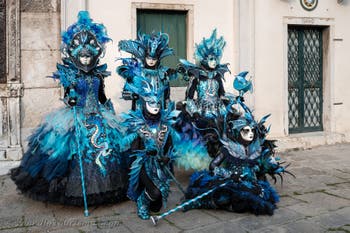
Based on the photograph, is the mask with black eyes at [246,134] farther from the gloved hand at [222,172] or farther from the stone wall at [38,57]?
the stone wall at [38,57]

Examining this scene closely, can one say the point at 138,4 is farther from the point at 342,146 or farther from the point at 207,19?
the point at 342,146

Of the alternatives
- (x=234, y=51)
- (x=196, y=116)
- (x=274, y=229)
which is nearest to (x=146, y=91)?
(x=196, y=116)

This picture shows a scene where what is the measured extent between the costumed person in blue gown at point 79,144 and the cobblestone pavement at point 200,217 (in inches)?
8.7

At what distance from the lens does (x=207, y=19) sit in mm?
7879

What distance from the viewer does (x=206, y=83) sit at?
6.10 metres

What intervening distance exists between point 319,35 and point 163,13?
12.3 feet

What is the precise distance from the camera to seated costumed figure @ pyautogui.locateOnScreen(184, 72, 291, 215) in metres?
4.34

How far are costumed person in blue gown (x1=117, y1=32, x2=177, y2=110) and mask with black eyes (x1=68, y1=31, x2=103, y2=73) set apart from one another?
A: 2.34ft

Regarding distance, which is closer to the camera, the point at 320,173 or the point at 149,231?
the point at 149,231

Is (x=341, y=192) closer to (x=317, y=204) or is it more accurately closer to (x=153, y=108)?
(x=317, y=204)

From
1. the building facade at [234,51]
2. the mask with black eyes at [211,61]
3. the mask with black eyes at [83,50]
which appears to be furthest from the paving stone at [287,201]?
the building facade at [234,51]

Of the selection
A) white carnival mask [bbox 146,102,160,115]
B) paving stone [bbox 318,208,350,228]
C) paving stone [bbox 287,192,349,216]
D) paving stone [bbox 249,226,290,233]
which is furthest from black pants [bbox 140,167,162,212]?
paving stone [bbox 318,208,350,228]

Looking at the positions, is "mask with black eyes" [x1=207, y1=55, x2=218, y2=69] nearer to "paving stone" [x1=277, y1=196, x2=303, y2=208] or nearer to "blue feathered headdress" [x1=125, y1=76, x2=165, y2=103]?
A: "blue feathered headdress" [x1=125, y1=76, x2=165, y2=103]

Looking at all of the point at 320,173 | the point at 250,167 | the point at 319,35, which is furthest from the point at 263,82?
the point at 250,167
